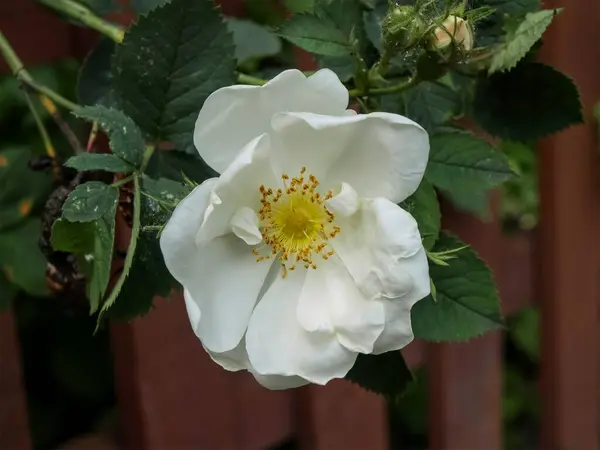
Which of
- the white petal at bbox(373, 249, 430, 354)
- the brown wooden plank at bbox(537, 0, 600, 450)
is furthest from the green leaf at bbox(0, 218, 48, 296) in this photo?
the brown wooden plank at bbox(537, 0, 600, 450)

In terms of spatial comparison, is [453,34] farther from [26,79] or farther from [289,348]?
[26,79]

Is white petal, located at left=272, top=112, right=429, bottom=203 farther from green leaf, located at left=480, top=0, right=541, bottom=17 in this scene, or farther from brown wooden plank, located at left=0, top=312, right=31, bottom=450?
brown wooden plank, located at left=0, top=312, right=31, bottom=450

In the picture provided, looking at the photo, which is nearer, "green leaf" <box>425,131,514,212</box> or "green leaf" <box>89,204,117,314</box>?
"green leaf" <box>89,204,117,314</box>

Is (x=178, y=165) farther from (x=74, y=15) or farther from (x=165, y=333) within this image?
(x=165, y=333)

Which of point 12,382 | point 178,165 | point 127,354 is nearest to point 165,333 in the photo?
point 127,354

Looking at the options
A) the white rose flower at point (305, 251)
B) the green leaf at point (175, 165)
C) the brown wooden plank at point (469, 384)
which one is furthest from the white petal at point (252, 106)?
the brown wooden plank at point (469, 384)

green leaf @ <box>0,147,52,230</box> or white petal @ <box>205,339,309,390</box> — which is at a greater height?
white petal @ <box>205,339,309,390</box>

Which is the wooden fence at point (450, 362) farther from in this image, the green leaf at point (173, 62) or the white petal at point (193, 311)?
the white petal at point (193, 311)
